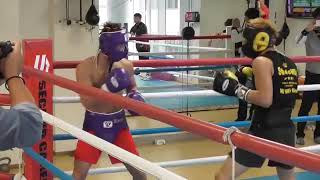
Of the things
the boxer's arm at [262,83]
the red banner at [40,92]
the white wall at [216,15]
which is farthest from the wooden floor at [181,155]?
the boxer's arm at [262,83]

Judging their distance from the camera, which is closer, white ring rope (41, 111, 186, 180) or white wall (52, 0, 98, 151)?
white ring rope (41, 111, 186, 180)

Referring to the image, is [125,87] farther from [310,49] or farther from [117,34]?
[310,49]

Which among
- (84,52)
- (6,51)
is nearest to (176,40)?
(84,52)

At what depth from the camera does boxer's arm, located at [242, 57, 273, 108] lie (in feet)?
6.75

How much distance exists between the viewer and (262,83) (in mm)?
2064

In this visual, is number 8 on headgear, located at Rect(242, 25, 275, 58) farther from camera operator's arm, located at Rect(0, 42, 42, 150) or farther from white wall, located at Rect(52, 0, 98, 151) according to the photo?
white wall, located at Rect(52, 0, 98, 151)

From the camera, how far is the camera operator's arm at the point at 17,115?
1.06 meters

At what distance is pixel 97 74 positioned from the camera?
2.45m

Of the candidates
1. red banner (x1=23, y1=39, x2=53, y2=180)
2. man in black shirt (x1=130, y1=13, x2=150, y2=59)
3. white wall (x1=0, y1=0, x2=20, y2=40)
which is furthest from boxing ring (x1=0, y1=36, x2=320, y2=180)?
man in black shirt (x1=130, y1=13, x2=150, y2=59)

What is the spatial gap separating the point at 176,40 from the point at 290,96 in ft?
10.8

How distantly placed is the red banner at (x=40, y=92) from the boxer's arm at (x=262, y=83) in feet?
3.12

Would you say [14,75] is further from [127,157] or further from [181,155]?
[181,155]

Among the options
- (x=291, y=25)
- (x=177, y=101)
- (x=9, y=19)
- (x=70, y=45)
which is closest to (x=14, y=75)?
(x=9, y=19)

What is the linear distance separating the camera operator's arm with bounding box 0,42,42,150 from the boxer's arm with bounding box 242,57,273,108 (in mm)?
1173
